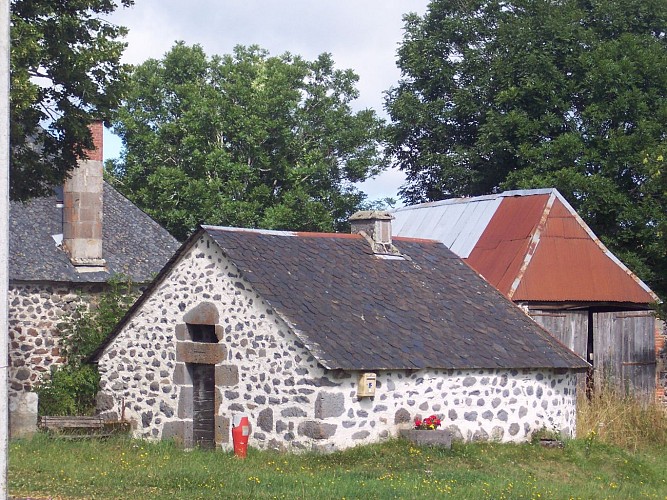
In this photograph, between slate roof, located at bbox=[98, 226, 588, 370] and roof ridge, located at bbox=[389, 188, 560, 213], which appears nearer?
slate roof, located at bbox=[98, 226, 588, 370]

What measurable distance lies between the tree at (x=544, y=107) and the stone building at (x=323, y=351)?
29.8 ft

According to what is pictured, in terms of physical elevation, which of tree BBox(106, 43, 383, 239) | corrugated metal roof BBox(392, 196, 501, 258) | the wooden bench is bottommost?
the wooden bench

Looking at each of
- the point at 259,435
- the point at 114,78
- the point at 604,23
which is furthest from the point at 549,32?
the point at 259,435

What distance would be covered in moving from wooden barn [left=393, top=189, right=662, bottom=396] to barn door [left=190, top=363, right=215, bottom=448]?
6.93 m

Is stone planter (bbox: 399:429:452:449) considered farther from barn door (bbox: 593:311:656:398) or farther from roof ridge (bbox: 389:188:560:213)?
roof ridge (bbox: 389:188:560:213)

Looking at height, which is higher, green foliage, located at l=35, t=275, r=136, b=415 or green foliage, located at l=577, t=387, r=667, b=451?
green foliage, located at l=35, t=275, r=136, b=415

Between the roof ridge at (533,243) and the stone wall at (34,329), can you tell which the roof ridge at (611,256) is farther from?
the stone wall at (34,329)

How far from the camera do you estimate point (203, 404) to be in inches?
738

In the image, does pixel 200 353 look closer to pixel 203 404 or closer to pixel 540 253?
pixel 203 404

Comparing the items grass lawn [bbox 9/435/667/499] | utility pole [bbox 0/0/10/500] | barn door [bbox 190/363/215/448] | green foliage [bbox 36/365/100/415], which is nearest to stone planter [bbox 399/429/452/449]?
grass lawn [bbox 9/435/667/499]

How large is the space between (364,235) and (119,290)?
669 cm

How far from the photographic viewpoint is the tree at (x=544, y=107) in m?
29.5

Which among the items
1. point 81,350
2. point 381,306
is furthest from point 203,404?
point 81,350

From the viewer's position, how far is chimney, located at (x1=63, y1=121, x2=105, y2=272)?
25.0 m
